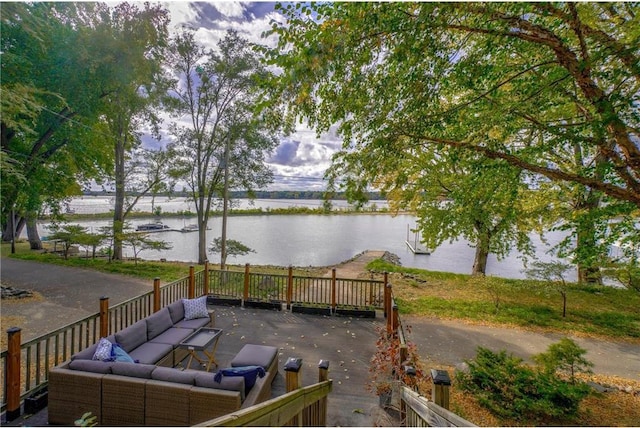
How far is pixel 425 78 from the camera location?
3.60 meters

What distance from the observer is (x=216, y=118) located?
41.2ft

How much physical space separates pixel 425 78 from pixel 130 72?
9434 mm

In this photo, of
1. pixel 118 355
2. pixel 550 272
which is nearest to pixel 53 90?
pixel 118 355

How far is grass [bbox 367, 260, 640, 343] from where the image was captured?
7.66 meters

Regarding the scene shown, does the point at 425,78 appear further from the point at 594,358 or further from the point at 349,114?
the point at 594,358

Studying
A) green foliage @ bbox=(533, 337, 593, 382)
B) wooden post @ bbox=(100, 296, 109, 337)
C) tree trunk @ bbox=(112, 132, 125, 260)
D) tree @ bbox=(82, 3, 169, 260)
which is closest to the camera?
green foliage @ bbox=(533, 337, 593, 382)

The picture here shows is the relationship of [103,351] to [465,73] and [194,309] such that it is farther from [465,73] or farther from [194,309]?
[465,73]

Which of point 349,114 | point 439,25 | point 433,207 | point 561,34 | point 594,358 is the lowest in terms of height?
point 594,358

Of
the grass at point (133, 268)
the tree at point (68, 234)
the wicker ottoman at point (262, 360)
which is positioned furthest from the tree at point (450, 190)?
the tree at point (68, 234)

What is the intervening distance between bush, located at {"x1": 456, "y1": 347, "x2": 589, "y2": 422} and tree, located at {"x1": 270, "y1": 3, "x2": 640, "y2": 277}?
2.30 metres

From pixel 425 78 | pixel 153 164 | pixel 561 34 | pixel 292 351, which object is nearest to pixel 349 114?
pixel 425 78

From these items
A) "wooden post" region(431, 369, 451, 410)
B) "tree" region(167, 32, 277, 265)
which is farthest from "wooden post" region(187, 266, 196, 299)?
"wooden post" region(431, 369, 451, 410)

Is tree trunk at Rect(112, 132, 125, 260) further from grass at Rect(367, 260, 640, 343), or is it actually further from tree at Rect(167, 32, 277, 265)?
grass at Rect(367, 260, 640, 343)

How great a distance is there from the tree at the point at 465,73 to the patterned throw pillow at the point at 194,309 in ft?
13.4
